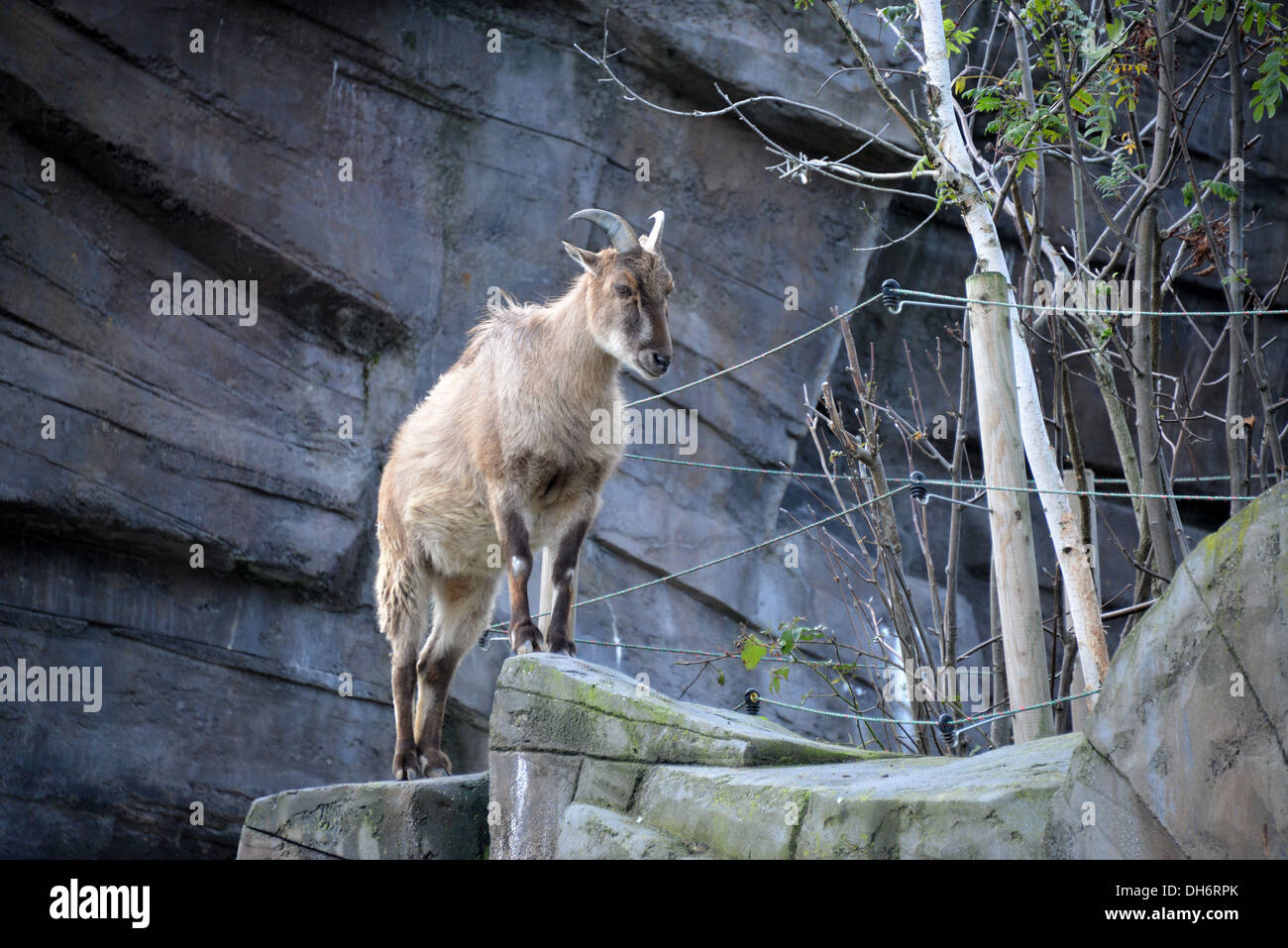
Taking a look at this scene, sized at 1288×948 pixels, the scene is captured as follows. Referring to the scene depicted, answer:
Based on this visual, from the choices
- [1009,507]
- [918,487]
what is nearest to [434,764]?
[918,487]

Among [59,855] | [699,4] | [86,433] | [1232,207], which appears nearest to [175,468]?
[86,433]

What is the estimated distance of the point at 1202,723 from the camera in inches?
121

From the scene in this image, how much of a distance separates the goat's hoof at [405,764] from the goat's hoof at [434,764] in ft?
0.14

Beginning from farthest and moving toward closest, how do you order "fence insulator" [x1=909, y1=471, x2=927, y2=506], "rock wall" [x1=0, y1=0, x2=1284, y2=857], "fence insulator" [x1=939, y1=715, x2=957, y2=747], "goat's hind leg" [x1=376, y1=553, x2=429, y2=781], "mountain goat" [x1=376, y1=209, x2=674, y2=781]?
1. "rock wall" [x1=0, y1=0, x2=1284, y2=857]
2. "goat's hind leg" [x1=376, y1=553, x2=429, y2=781]
3. "mountain goat" [x1=376, y1=209, x2=674, y2=781]
4. "fence insulator" [x1=939, y1=715, x2=957, y2=747]
5. "fence insulator" [x1=909, y1=471, x2=927, y2=506]

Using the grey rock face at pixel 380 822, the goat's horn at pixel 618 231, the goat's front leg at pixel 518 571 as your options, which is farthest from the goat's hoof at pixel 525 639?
the goat's horn at pixel 618 231

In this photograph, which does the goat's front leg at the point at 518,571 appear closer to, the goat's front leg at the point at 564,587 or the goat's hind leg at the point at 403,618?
the goat's front leg at the point at 564,587

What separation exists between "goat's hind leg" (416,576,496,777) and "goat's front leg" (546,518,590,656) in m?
0.58

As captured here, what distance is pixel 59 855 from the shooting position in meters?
8.25

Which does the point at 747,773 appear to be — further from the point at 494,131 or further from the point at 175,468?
the point at 494,131

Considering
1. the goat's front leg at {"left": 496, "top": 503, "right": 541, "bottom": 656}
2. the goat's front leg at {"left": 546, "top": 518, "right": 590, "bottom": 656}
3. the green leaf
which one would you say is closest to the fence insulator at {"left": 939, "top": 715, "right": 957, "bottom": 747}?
the green leaf

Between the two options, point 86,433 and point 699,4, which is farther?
point 699,4

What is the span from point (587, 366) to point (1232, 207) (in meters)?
2.88

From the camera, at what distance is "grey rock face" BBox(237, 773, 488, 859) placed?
5062 mm

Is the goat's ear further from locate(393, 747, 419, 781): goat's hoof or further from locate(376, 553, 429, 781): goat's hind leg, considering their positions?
locate(393, 747, 419, 781): goat's hoof
